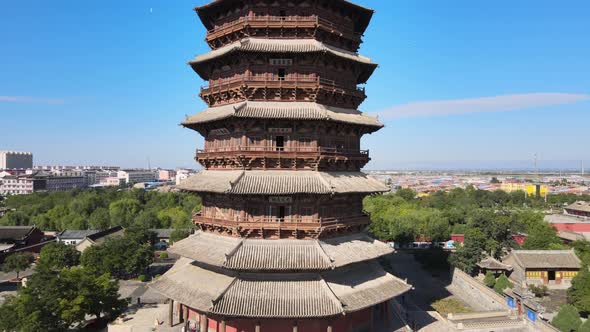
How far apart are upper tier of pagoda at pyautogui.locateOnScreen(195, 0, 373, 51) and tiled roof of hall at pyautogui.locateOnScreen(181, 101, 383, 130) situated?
458cm

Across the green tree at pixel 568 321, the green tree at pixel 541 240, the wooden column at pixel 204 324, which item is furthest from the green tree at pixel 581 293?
the wooden column at pixel 204 324

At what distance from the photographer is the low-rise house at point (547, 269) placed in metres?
45.2

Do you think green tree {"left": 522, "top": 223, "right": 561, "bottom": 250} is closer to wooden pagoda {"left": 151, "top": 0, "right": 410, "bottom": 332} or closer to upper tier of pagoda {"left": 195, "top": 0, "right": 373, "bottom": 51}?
wooden pagoda {"left": 151, "top": 0, "right": 410, "bottom": 332}

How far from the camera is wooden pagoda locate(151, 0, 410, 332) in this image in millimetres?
20484

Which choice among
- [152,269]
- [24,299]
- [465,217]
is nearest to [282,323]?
→ [24,299]

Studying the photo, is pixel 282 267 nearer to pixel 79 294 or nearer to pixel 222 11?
pixel 79 294

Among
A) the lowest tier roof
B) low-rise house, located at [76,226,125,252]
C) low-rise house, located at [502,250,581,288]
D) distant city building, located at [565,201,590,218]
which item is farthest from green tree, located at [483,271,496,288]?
low-rise house, located at [76,226,125,252]

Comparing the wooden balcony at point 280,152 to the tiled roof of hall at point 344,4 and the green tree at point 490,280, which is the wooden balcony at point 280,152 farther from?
the green tree at point 490,280

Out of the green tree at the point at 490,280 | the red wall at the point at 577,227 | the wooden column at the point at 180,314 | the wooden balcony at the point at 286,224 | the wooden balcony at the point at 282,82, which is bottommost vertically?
the green tree at the point at 490,280

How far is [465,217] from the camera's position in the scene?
8075 centimetres

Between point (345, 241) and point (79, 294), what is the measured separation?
18.0m

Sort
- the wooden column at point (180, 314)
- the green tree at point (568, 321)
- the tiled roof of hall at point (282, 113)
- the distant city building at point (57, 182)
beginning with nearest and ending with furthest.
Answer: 1. the tiled roof of hall at point (282, 113)
2. the wooden column at point (180, 314)
3. the green tree at point (568, 321)
4. the distant city building at point (57, 182)

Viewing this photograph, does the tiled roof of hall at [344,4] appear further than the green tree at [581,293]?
No

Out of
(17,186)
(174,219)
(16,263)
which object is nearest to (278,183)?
(16,263)
